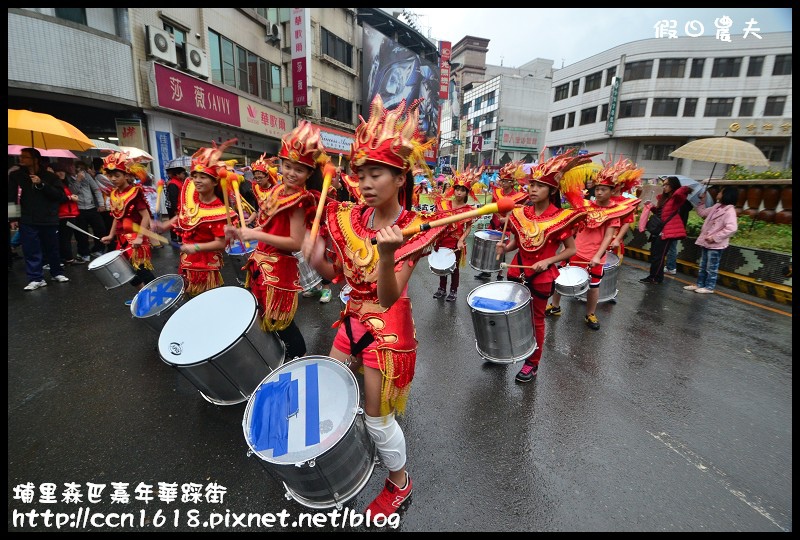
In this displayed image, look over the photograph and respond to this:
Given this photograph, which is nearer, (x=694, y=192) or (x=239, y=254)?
(x=239, y=254)

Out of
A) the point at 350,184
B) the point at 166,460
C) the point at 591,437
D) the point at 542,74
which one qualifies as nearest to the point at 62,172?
the point at 350,184

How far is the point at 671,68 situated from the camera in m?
32.9

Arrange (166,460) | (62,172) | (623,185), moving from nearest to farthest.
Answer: (166,460), (623,185), (62,172)

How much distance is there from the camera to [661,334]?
5.06m

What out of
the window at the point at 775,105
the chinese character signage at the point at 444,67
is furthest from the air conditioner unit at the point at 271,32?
the window at the point at 775,105

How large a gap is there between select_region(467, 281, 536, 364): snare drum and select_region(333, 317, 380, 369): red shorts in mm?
1477

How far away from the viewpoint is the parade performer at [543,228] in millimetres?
3381

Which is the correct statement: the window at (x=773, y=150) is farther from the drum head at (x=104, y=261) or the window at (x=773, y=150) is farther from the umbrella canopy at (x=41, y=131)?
the umbrella canopy at (x=41, y=131)

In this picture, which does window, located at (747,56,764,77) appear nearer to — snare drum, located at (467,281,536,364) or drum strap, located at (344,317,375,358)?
snare drum, located at (467,281,536,364)

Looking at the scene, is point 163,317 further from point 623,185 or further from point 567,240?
point 623,185

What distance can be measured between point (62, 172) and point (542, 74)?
67.6 meters

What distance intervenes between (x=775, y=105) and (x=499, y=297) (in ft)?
140

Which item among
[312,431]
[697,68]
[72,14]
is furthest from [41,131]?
[697,68]

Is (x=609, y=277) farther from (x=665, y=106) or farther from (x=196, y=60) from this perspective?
(x=665, y=106)
